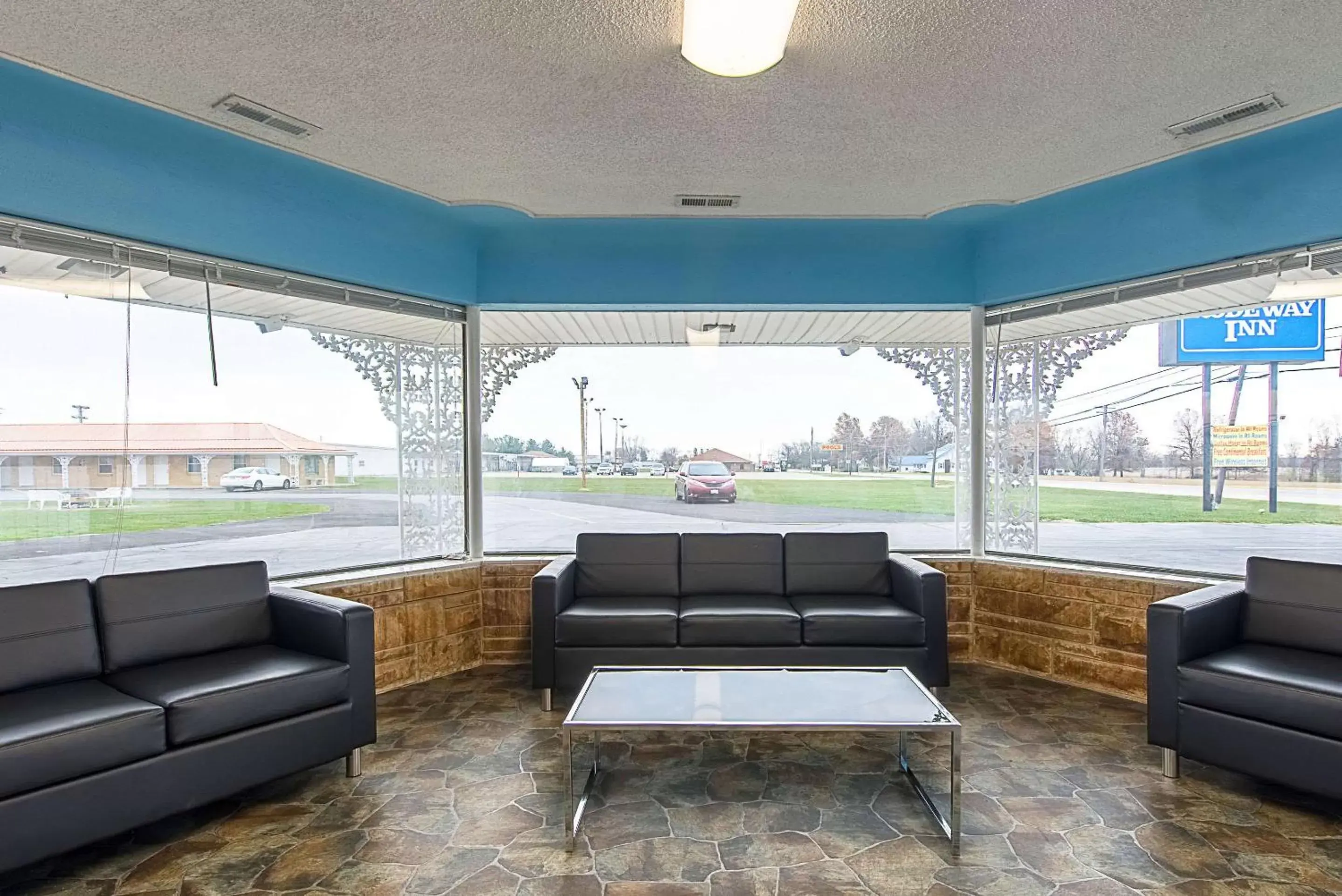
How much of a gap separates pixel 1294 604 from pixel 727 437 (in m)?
3.07

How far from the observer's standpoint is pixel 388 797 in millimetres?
2598

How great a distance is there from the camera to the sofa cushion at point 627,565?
3971 mm

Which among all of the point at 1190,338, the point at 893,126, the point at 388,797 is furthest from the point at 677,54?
the point at 1190,338

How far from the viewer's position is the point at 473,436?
175 inches

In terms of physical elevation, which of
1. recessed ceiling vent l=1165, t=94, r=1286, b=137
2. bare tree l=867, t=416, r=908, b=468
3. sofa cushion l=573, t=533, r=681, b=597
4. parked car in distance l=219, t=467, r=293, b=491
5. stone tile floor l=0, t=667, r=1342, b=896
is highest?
recessed ceiling vent l=1165, t=94, r=1286, b=137

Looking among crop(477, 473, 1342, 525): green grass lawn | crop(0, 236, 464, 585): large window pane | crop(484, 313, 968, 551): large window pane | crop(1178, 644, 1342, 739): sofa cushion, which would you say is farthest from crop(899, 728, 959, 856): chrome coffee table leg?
crop(0, 236, 464, 585): large window pane

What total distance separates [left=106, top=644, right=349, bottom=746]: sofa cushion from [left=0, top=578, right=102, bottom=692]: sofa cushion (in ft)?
0.44

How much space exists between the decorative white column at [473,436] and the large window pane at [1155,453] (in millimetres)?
3281

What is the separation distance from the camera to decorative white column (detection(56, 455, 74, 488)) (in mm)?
2900

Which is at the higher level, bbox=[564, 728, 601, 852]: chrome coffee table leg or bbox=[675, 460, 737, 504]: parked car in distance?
bbox=[675, 460, 737, 504]: parked car in distance

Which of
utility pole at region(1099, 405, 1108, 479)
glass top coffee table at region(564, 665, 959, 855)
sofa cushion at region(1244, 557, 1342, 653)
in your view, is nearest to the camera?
glass top coffee table at region(564, 665, 959, 855)

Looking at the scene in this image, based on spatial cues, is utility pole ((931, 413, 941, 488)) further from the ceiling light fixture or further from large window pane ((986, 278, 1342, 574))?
the ceiling light fixture

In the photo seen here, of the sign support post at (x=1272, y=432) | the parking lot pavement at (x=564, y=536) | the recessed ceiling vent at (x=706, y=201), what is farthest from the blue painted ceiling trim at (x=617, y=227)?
the parking lot pavement at (x=564, y=536)

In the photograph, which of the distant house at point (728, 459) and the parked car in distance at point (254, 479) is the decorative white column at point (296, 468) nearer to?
the parked car in distance at point (254, 479)
